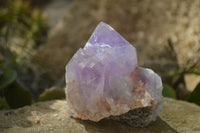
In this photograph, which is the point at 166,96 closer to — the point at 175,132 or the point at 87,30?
the point at 175,132

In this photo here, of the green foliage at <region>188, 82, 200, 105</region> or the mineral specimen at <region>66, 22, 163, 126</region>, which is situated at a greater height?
the mineral specimen at <region>66, 22, 163, 126</region>

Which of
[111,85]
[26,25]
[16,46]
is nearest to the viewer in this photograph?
[111,85]

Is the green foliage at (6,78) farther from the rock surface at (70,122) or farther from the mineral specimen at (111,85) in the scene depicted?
the mineral specimen at (111,85)

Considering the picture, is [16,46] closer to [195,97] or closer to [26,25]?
[26,25]

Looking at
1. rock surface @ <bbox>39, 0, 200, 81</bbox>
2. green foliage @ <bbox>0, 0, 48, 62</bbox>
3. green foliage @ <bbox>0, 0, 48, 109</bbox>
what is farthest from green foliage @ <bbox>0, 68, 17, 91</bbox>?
green foliage @ <bbox>0, 0, 48, 62</bbox>

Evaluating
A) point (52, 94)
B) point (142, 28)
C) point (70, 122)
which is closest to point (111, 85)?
point (70, 122)

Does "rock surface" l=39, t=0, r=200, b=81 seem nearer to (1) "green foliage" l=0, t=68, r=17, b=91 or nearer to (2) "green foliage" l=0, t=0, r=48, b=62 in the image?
(2) "green foliage" l=0, t=0, r=48, b=62

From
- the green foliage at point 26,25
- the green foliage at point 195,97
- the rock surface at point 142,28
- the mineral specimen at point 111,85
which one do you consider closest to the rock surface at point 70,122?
the mineral specimen at point 111,85

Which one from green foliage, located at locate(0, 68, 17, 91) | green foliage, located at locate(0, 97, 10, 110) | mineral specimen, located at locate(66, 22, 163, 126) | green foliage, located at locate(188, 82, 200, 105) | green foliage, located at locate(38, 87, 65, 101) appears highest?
mineral specimen, located at locate(66, 22, 163, 126)
